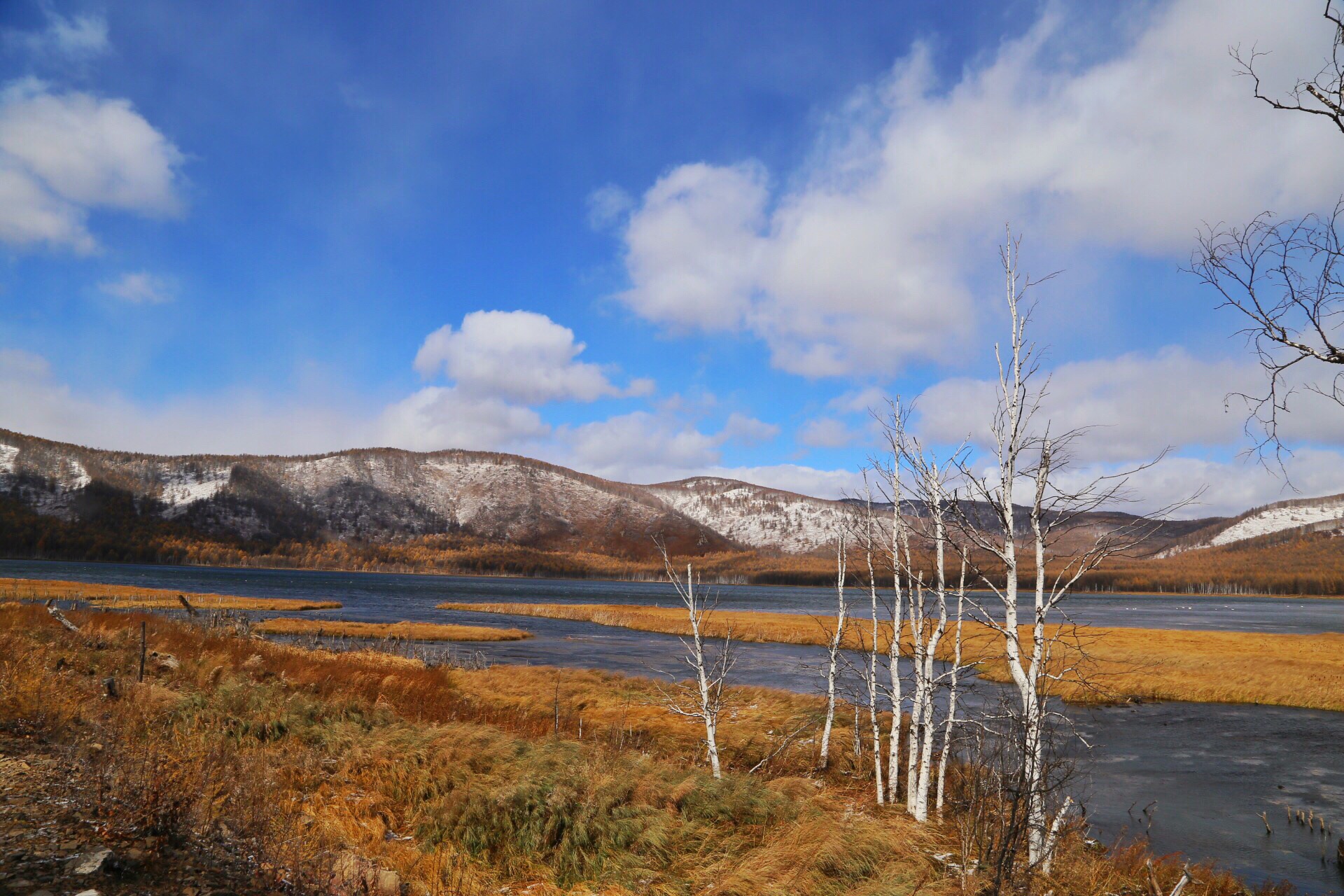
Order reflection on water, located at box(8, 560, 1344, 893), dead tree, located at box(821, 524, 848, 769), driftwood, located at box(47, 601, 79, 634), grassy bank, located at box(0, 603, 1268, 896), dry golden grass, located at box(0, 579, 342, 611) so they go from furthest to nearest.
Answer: dry golden grass, located at box(0, 579, 342, 611)
driftwood, located at box(47, 601, 79, 634)
dead tree, located at box(821, 524, 848, 769)
reflection on water, located at box(8, 560, 1344, 893)
grassy bank, located at box(0, 603, 1268, 896)

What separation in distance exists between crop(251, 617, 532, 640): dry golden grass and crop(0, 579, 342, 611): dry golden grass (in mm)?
4462

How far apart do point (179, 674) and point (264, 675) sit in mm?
2006

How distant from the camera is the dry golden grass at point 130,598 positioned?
53.2 meters

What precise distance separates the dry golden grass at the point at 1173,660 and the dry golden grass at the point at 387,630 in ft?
57.2

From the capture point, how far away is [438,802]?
11.9 m

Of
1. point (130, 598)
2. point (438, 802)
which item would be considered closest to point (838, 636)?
point (438, 802)

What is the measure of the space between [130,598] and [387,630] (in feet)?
81.9

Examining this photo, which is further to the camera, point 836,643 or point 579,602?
point 579,602

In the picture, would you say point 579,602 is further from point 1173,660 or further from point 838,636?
point 838,636

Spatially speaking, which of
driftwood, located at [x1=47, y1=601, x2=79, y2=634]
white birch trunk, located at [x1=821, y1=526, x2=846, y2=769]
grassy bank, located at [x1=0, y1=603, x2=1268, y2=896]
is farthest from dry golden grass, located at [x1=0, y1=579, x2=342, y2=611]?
white birch trunk, located at [x1=821, y1=526, x2=846, y2=769]

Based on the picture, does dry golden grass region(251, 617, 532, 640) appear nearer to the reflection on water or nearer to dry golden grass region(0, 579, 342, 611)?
the reflection on water

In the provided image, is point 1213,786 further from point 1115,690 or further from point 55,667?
point 55,667

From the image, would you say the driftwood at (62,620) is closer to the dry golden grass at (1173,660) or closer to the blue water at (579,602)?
the dry golden grass at (1173,660)

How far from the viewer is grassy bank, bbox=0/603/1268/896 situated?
884 centimetres
